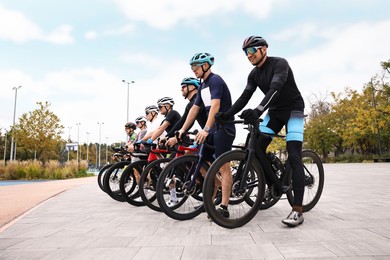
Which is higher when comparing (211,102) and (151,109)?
(151,109)

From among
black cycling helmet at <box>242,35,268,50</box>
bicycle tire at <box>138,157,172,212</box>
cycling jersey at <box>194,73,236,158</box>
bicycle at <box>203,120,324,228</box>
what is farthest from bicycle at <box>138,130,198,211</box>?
black cycling helmet at <box>242,35,268,50</box>

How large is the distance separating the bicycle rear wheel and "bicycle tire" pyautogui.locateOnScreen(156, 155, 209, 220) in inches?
17.5

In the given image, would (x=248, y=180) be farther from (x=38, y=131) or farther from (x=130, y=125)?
(x=38, y=131)

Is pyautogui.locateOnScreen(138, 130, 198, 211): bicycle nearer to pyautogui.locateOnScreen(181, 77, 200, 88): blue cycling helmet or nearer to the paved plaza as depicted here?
the paved plaza

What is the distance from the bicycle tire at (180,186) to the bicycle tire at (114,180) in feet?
7.34

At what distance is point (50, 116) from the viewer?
34.6 meters

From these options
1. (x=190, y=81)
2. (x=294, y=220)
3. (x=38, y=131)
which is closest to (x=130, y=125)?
(x=190, y=81)

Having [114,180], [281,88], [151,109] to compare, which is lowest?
[114,180]

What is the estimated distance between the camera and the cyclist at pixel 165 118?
5.60 m

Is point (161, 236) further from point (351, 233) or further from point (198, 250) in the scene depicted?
point (351, 233)

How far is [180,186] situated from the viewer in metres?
4.36

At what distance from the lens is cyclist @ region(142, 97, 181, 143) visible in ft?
18.4

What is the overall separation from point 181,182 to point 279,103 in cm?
165

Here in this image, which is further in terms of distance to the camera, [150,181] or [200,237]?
[150,181]
